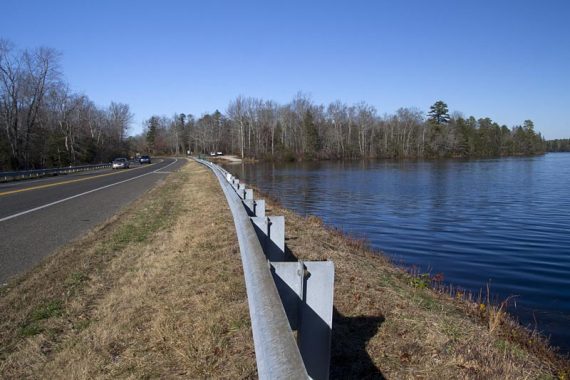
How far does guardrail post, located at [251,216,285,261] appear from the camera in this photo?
15.6ft

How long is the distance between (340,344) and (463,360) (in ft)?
3.43

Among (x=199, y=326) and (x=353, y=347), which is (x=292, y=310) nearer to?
(x=353, y=347)

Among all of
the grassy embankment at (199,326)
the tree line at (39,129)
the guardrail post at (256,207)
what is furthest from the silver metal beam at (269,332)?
the tree line at (39,129)

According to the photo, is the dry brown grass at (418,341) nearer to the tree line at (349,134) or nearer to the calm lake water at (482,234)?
the calm lake water at (482,234)

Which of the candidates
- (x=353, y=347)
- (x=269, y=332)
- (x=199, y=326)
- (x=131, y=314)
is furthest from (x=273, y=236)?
(x=269, y=332)

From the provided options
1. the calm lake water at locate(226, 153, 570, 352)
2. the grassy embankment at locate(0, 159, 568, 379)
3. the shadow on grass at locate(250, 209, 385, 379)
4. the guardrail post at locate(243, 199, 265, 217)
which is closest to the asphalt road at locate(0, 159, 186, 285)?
the grassy embankment at locate(0, 159, 568, 379)

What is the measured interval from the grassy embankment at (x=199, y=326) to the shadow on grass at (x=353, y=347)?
0.04ft

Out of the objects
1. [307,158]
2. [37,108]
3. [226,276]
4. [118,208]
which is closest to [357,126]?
[307,158]

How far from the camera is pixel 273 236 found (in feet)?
15.8

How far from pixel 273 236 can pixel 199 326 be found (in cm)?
119

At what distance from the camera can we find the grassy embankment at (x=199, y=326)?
368 cm

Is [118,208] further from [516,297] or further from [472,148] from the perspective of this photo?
[472,148]

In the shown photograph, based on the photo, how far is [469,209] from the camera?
2020 centimetres

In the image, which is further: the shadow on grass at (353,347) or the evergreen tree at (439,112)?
the evergreen tree at (439,112)
